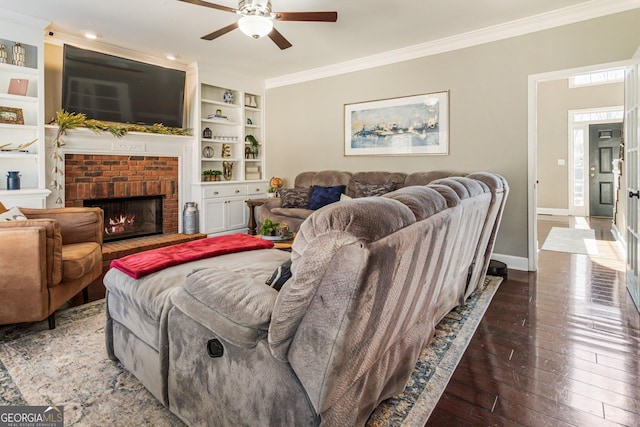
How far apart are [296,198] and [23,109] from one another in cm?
316

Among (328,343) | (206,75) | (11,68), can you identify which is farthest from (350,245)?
(206,75)

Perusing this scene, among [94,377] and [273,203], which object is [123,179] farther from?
[94,377]

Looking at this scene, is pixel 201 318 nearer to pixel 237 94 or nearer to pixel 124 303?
pixel 124 303

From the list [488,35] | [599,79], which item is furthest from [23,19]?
[599,79]

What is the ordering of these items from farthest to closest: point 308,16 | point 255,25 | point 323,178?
point 323,178 < point 308,16 < point 255,25

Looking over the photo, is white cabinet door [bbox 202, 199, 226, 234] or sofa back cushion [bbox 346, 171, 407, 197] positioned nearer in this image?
sofa back cushion [bbox 346, 171, 407, 197]

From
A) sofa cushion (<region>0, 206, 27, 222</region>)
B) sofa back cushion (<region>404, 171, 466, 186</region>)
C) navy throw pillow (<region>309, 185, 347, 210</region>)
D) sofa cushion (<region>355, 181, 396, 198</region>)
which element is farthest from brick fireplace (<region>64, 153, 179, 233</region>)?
sofa back cushion (<region>404, 171, 466, 186</region>)

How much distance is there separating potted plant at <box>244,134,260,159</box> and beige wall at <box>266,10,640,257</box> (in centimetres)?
135

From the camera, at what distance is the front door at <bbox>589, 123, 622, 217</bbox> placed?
7.68 meters

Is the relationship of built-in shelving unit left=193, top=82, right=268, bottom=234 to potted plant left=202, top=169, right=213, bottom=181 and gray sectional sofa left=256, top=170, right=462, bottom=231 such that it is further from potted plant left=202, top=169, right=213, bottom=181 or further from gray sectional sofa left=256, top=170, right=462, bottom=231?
gray sectional sofa left=256, top=170, right=462, bottom=231

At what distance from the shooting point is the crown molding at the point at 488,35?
3357 millimetres

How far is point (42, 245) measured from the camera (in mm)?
2270

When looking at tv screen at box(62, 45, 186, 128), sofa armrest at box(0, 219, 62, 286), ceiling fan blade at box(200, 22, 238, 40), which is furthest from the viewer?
tv screen at box(62, 45, 186, 128)

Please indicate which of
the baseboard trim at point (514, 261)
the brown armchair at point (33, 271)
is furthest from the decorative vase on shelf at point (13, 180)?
the baseboard trim at point (514, 261)
